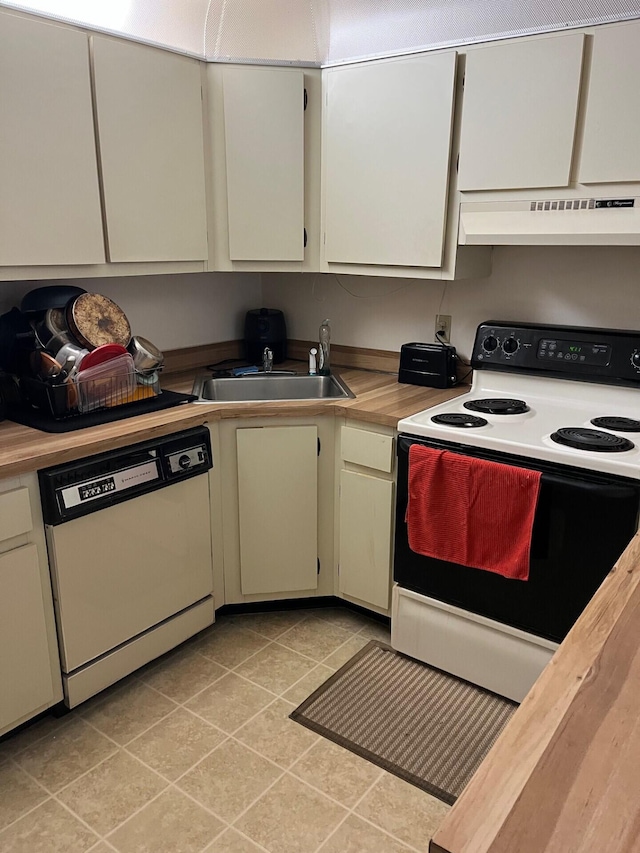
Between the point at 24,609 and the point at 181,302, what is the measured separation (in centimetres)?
148

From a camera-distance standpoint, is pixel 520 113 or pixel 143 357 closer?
pixel 520 113

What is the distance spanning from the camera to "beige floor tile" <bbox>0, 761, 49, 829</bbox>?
1.71 meters

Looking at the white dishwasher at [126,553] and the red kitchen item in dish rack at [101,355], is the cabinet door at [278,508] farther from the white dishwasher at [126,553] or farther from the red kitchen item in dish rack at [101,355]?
the red kitchen item in dish rack at [101,355]

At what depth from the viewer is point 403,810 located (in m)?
1.72

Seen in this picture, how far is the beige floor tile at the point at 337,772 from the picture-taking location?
1.78 meters

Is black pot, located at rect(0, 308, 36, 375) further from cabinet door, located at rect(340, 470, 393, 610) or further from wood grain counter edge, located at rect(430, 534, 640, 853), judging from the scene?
wood grain counter edge, located at rect(430, 534, 640, 853)

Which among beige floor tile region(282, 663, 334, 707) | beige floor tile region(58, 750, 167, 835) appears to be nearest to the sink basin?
beige floor tile region(282, 663, 334, 707)

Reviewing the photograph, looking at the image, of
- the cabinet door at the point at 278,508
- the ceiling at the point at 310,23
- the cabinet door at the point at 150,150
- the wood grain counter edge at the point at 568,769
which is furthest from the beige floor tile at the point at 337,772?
the ceiling at the point at 310,23

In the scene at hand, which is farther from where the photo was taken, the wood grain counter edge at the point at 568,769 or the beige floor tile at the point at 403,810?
the beige floor tile at the point at 403,810

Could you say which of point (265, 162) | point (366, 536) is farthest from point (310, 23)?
point (366, 536)

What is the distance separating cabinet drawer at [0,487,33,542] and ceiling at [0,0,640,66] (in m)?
1.39

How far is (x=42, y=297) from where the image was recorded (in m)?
2.19

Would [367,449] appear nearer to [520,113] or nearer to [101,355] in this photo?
[101,355]

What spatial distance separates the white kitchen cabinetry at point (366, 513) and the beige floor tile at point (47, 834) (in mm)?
1166
